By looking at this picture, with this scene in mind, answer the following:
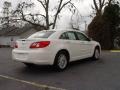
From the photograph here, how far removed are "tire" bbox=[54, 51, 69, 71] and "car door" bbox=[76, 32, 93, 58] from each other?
1169mm

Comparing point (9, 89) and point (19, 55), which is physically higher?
point (19, 55)

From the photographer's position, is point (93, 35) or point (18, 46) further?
point (93, 35)

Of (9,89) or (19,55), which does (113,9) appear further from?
(9,89)

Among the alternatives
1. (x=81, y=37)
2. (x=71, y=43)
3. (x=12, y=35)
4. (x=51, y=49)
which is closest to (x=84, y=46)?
(x=81, y=37)

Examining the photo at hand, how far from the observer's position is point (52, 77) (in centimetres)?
727

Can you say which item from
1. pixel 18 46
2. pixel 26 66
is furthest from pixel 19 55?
pixel 26 66

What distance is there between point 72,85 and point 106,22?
1353cm

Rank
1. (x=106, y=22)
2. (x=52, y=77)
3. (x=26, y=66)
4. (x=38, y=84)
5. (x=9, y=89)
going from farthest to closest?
(x=106, y=22), (x=26, y=66), (x=52, y=77), (x=38, y=84), (x=9, y=89)

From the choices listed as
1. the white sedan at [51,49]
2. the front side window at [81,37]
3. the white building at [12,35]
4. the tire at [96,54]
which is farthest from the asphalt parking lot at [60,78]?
the white building at [12,35]

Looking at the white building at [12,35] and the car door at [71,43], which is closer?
the car door at [71,43]

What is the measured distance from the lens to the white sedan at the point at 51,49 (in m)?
7.62

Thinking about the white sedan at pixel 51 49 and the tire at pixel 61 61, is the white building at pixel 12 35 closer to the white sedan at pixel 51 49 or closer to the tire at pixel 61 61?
the white sedan at pixel 51 49

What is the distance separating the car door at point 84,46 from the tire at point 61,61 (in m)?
1.17

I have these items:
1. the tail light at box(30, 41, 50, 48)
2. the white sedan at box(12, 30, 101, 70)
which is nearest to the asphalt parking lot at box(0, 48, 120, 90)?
the white sedan at box(12, 30, 101, 70)
